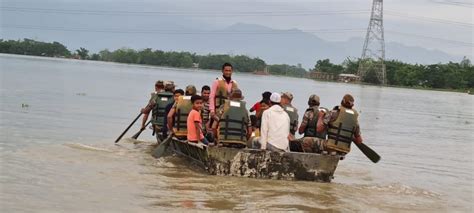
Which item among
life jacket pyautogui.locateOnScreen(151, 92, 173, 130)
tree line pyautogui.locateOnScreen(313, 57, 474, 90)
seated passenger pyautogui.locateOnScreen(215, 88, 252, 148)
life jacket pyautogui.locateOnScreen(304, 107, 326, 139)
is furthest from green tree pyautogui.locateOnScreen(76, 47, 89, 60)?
seated passenger pyautogui.locateOnScreen(215, 88, 252, 148)

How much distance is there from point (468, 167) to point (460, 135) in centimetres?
1078

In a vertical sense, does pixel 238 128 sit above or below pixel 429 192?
above

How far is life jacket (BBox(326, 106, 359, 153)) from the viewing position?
12.5 metres

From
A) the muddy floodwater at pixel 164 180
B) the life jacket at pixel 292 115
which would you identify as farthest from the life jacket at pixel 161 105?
the life jacket at pixel 292 115

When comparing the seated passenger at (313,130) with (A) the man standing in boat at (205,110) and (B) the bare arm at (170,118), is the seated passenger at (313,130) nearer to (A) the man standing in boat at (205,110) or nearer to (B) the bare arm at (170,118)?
(A) the man standing in boat at (205,110)

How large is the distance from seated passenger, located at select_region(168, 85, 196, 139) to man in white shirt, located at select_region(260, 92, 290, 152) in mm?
2234

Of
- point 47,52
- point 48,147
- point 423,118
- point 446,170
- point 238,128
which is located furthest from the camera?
point 47,52

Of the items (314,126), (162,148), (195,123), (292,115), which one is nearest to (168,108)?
(162,148)

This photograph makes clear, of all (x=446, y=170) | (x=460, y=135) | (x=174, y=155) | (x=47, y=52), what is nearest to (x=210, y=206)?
(x=174, y=155)

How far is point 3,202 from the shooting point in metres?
9.46

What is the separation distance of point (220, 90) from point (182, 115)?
0.97m

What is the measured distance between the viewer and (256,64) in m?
156

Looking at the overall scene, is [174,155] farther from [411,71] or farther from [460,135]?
[411,71]

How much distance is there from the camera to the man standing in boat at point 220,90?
44.4 ft
